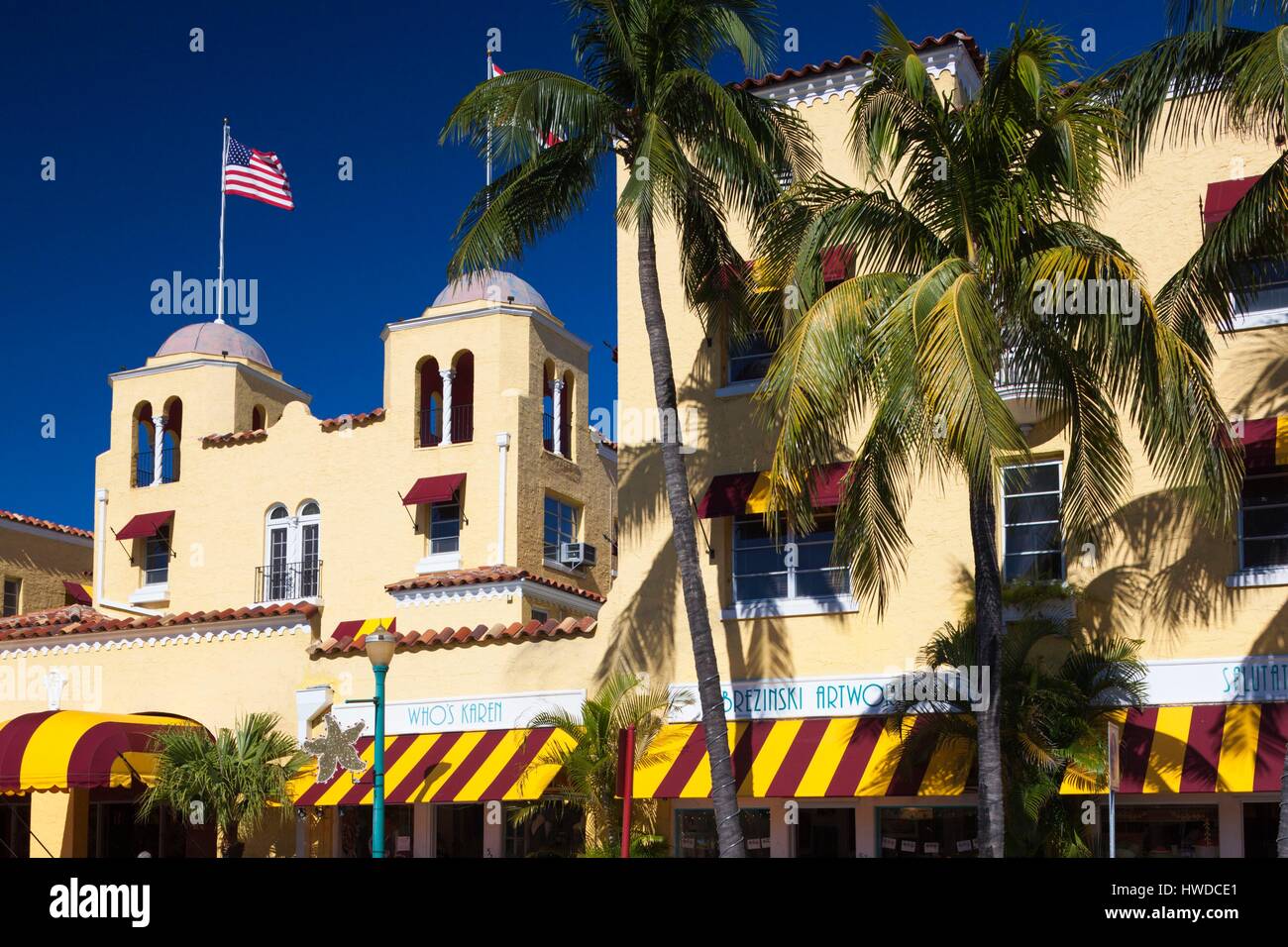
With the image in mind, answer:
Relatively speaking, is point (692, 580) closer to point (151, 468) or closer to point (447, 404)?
point (447, 404)

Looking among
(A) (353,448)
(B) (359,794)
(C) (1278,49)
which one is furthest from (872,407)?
(A) (353,448)

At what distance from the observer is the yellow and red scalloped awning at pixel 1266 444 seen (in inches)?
689

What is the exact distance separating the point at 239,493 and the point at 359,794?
15078 mm

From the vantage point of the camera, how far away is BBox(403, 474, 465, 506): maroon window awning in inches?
1278

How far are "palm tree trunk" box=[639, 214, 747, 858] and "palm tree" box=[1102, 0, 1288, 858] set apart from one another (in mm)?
5847

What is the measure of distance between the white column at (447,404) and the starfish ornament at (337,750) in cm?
1319

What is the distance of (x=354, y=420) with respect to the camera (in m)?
34.2

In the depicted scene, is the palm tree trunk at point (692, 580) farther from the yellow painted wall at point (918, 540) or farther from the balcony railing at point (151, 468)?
the balcony railing at point (151, 468)

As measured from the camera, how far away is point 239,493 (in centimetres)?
3497

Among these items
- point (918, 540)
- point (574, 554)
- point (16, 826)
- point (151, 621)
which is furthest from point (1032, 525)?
point (16, 826)

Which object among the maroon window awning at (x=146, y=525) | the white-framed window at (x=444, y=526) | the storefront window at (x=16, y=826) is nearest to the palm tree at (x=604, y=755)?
the storefront window at (x=16, y=826)
